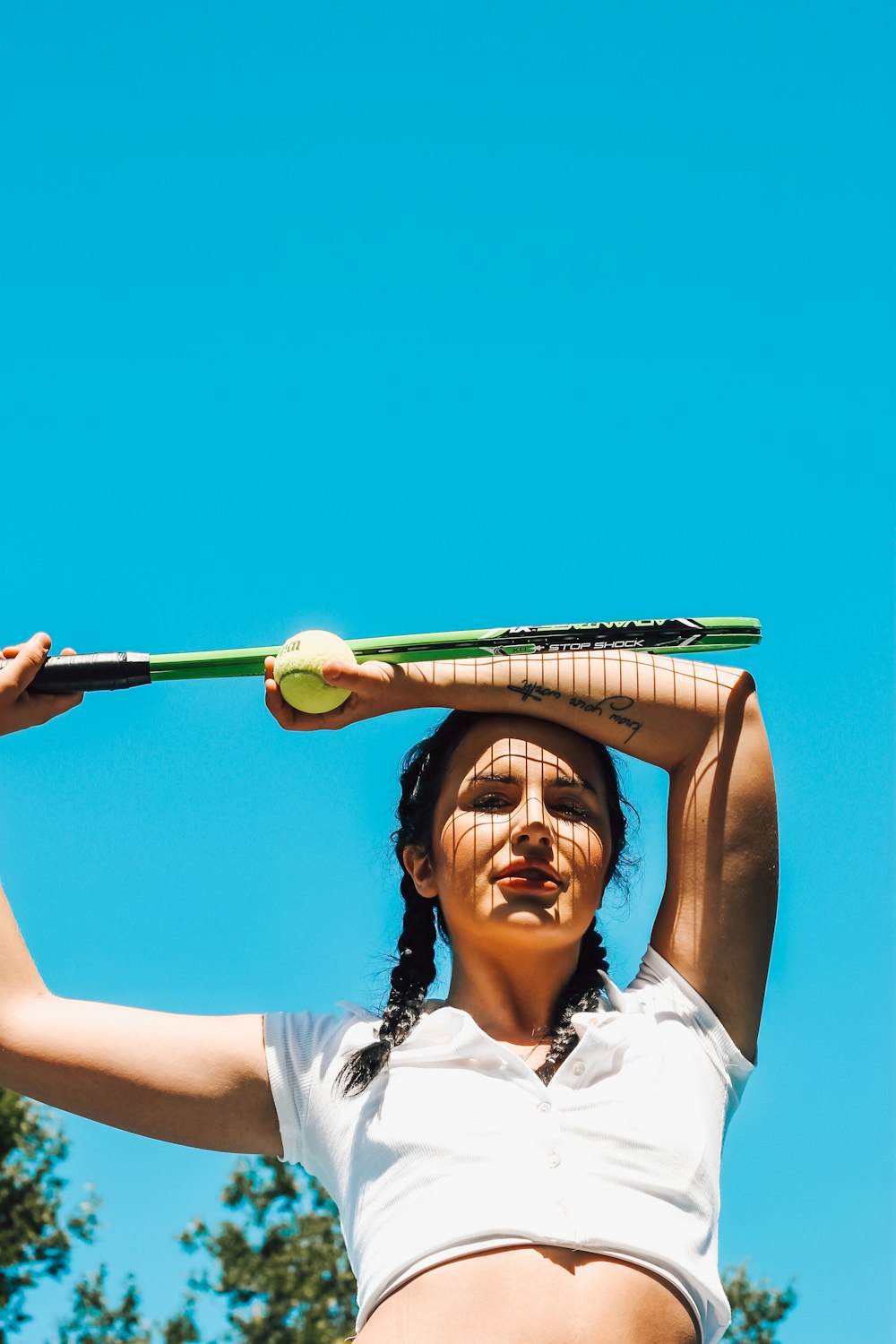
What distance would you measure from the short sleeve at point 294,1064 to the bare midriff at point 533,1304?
1.70 ft

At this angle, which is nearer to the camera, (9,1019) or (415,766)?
(9,1019)

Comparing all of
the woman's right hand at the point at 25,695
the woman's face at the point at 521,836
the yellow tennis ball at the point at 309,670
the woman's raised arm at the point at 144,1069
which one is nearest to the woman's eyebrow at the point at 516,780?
the woman's face at the point at 521,836

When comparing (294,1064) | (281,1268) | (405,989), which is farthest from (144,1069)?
(281,1268)

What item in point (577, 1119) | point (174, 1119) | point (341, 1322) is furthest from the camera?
point (341, 1322)

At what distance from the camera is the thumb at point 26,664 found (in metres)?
3.44

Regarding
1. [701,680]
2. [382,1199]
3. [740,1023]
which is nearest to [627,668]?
[701,680]

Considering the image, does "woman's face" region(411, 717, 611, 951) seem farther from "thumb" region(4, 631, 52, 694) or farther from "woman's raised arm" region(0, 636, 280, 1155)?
"thumb" region(4, 631, 52, 694)

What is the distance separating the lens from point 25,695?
3.51 metres

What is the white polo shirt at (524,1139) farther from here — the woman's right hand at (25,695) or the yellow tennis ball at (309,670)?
the woman's right hand at (25,695)

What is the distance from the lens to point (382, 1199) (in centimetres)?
292

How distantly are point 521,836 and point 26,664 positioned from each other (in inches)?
46.8

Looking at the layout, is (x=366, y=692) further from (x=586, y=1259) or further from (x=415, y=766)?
(x=586, y=1259)

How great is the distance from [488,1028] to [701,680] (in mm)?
923

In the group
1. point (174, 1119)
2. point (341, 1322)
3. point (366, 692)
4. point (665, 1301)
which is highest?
point (341, 1322)
